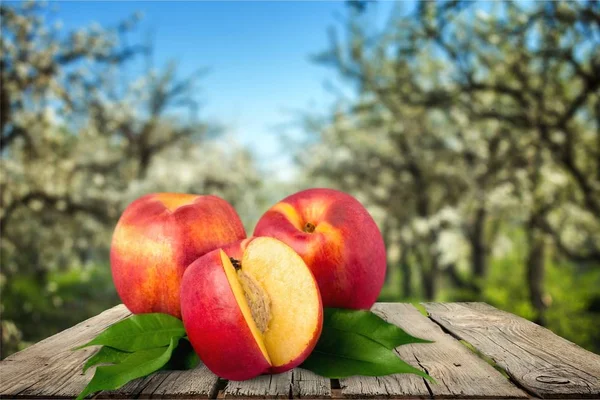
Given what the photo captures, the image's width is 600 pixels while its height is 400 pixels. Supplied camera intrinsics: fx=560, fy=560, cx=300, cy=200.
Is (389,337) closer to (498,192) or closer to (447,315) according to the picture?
(447,315)

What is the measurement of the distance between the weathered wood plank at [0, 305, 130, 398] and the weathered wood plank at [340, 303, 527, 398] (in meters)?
0.69

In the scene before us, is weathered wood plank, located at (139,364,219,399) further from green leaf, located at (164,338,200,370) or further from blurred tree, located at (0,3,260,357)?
blurred tree, located at (0,3,260,357)

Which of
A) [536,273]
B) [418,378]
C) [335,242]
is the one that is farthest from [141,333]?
[536,273]

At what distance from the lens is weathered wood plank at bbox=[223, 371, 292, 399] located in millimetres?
1316

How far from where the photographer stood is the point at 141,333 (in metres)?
Answer: 1.59

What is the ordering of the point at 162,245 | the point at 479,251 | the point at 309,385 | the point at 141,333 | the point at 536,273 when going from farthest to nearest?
the point at 479,251
the point at 536,273
the point at 162,245
the point at 141,333
the point at 309,385

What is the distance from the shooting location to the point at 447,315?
2.15 meters

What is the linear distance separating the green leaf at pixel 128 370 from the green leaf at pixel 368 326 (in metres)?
0.45

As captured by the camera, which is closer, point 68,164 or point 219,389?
point 219,389

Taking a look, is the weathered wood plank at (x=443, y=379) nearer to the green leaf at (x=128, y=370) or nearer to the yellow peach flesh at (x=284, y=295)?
the yellow peach flesh at (x=284, y=295)

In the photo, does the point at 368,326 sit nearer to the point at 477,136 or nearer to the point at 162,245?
the point at 162,245

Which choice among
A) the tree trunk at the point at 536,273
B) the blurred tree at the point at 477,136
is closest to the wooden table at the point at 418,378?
the blurred tree at the point at 477,136

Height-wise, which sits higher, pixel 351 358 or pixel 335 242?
pixel 335 242

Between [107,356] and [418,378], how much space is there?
0.82m
